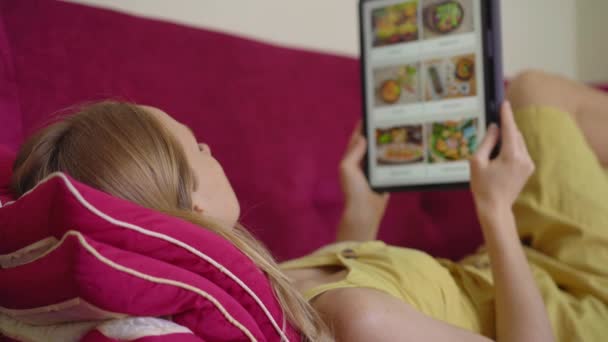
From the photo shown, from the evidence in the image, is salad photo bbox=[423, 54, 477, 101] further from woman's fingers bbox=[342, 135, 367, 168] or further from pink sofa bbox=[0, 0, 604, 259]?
pink sofa bbox=[0, 0, 604, 259]

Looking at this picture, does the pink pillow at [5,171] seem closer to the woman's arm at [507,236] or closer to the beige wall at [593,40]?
the woman's arm at [507,236]

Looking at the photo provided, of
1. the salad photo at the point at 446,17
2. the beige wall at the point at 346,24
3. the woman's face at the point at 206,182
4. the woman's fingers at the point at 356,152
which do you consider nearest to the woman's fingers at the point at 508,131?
the salad photo at the point at 446,17

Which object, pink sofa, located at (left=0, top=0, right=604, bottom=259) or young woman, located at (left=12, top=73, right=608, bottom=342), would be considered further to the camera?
pink sofa, located at (left=0, top=0, right=604, bottom=259)

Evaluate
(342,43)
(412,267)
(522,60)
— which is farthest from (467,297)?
(522,60)

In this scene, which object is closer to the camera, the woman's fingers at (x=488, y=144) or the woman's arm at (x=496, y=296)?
the woman's arm at (x=496, y=296)

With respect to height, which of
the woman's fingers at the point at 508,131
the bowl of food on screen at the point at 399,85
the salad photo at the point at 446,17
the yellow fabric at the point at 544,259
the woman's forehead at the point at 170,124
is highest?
the salad photo at the point at 446,17

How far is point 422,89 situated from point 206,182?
1.55 feet

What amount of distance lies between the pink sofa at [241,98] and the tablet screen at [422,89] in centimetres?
18

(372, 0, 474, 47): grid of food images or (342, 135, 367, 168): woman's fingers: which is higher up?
(372, 0, 474, 47): grid of food images

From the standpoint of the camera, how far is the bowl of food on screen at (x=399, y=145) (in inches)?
39.8

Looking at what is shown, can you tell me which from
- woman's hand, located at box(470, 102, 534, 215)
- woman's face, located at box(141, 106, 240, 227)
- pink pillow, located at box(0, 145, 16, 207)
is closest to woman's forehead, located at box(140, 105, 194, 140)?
woman's face, located at box(141, 106, 240, 227)

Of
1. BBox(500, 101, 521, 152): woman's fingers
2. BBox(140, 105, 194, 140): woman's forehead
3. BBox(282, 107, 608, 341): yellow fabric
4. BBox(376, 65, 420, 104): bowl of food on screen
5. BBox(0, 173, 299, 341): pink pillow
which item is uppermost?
BBox(376, 65, 420, 104): bowl of food on screen

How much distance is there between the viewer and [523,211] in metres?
1.07

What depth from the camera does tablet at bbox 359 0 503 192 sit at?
3.11ft
